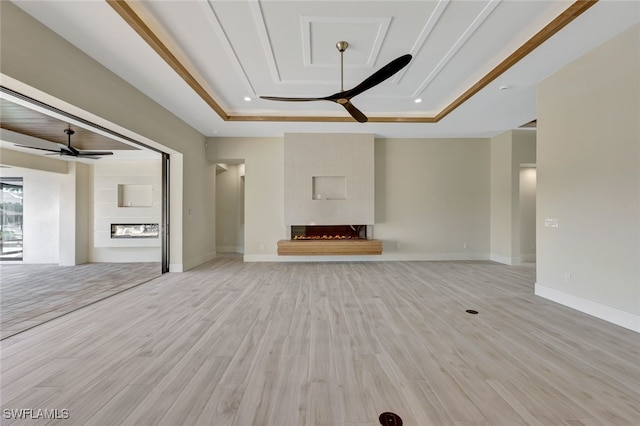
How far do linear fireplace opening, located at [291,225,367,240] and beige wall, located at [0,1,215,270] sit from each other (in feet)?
7.56

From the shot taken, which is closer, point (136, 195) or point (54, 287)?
point (54, 287)

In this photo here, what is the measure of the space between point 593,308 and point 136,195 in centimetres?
899

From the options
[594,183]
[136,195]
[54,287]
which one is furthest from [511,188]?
[136,195]

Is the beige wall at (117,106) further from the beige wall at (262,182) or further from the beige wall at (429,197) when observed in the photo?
the beige wall at (429,197)

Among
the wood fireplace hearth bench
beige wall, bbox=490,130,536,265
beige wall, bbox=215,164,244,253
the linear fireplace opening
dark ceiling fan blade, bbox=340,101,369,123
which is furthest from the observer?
beige wall, bbox=215,164,244,253

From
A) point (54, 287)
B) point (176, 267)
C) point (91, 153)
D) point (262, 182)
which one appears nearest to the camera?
point (54, 287)

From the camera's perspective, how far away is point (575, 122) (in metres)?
3.20

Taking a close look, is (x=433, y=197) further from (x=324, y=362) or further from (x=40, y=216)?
(x=40, y=216)

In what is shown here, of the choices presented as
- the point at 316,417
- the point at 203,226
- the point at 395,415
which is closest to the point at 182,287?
the point at 203,226

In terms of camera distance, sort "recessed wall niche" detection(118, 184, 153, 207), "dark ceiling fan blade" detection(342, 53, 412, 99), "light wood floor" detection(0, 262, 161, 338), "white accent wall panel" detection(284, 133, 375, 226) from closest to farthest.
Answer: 1. "dark ceiling fan blade" detection(342, 53, 412, 99)
2. "light wood floor" detection(0, 262, 161, 338)
3. "white accent wall panel" detection(284, 133, 375, 226)
4. "recessed wall niche" detection(118, 184, 153, 207)

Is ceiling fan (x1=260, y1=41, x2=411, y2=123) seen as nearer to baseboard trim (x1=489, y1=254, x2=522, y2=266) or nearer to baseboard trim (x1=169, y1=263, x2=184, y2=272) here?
baseboard trim (x1=169, y1=263, x2=184, y2=272)

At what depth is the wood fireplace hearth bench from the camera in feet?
19.0

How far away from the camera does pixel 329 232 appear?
636cm

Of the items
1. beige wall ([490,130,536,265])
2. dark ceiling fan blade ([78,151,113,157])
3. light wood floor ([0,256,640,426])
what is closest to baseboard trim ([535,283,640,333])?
light wood floor ([0,256,640,426])
